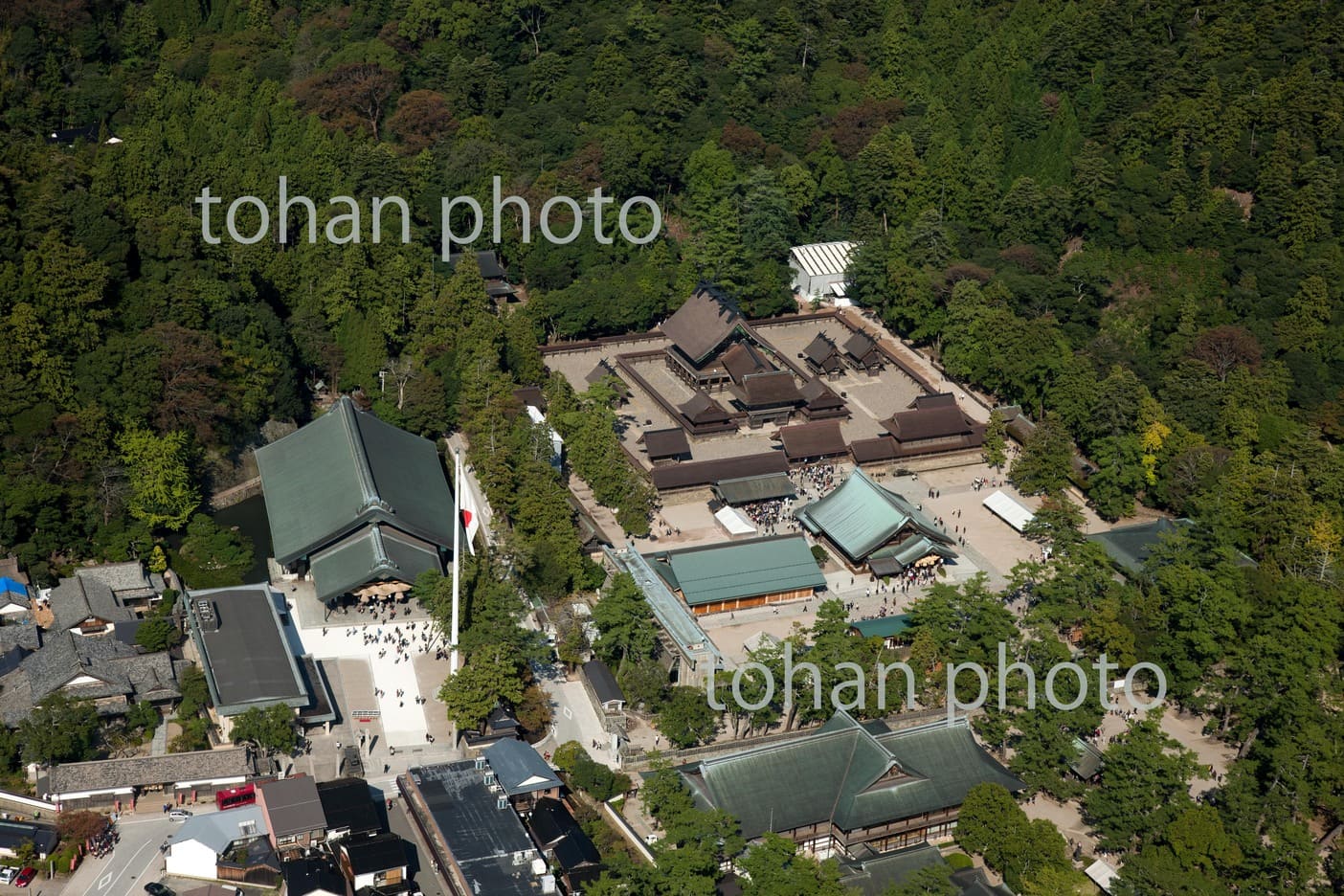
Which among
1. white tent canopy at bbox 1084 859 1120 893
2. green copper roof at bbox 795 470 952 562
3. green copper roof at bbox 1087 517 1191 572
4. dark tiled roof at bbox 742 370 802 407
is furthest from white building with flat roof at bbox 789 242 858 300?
white tent canopy at bbox 1084 859 1120 893

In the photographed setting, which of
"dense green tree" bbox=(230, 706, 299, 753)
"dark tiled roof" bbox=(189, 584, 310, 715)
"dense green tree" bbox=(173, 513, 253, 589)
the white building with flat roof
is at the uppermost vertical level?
the white building with flat roof

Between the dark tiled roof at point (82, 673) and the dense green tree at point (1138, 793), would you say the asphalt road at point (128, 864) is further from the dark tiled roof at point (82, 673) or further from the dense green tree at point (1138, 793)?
the dense green tree at point (1138, 793)

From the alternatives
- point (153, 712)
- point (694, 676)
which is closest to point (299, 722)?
point (153, 712)

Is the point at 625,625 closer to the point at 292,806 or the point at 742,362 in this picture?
the point at 292,806

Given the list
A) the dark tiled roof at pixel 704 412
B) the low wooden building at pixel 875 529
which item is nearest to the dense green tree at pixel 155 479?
the dark tiled roof at pixel 704 412

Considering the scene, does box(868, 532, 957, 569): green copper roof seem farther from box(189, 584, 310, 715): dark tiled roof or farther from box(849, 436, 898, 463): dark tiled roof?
box(189, 584, 310, 715): dark tiled roof

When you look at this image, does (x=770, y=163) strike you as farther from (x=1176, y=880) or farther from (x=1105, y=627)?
(x=1176, y=880)

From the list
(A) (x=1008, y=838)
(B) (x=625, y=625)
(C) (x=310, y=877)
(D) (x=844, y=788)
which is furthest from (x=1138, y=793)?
(C) (x=310, y=877)
